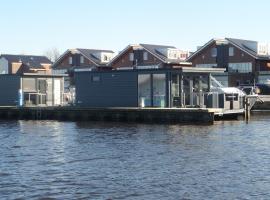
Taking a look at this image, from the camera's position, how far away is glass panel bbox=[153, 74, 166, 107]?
52.2 m

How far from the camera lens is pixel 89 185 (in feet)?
73.5

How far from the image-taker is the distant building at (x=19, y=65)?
429 ft

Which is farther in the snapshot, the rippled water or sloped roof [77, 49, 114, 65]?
sloped roof [77, 49, 114, 65]

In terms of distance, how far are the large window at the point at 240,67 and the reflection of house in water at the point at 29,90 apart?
45.4 metres

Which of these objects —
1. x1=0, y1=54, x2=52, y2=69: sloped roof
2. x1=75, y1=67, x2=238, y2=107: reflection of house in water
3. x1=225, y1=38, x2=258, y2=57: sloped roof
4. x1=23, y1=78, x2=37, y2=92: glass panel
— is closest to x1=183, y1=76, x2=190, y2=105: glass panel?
x1=75, y1=67, x2=238, y2=107: reflection of house in water

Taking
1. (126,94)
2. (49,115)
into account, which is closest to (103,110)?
(126,94)

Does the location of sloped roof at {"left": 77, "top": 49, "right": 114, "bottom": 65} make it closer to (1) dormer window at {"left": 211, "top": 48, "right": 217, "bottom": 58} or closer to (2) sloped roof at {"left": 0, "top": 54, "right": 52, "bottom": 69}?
(2) sloped roof at {"left": 0, "top": 54, "right": 52, "bottom": 69}

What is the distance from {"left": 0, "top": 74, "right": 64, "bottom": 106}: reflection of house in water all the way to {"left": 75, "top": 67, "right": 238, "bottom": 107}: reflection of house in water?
8396 millimetres

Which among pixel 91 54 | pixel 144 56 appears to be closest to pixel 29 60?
pixel 91 54

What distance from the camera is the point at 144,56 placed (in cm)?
11350

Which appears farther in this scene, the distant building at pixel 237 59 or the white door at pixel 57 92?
the distant building at pixel 237 59

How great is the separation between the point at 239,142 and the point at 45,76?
32.6 meters

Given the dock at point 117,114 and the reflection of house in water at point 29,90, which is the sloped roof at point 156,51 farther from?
the dock at point 117,114

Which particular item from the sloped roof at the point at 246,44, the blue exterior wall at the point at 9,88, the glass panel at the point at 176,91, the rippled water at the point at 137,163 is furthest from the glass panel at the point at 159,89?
the sloped roof at the point at 246,44
